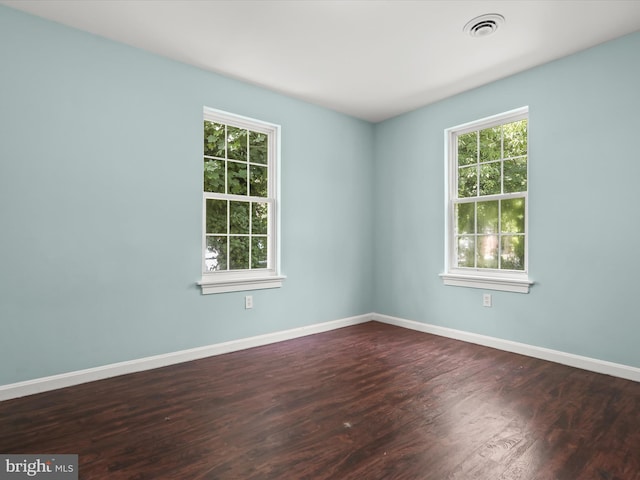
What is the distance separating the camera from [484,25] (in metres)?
2.78

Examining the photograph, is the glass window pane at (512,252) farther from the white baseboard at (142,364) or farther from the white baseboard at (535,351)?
the white baseboard at (142,364)

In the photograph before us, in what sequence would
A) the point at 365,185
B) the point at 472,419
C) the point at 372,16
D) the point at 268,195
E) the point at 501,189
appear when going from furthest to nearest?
the point at 365,185 < the point at 268,195 < the point at 501,189 < the point at 372,16 < the point at 472,419

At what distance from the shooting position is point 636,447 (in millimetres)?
1926

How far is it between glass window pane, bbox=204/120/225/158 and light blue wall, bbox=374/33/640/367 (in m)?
2.47

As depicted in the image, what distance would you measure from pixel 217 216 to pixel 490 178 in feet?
9.56

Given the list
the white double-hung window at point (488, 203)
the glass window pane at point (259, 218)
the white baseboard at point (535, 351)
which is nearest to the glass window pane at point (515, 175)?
the white double-hung window at point (488, 203)

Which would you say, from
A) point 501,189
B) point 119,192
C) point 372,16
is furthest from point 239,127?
point 501,189

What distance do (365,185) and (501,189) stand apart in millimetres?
1753

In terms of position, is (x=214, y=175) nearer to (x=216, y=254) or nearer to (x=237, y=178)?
(x=237, y=178)

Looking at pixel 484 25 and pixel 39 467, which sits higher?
pixel 484 25

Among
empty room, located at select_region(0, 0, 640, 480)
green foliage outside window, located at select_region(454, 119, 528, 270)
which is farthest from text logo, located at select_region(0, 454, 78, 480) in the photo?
green foliage outside window, located at select_region(454, 119, 528, 270)

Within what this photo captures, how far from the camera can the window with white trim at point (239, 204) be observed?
362cm

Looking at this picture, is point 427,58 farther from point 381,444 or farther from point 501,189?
point 381,444

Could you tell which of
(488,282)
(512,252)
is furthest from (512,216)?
(488,282)
